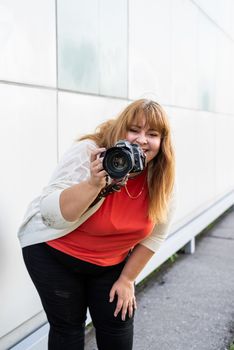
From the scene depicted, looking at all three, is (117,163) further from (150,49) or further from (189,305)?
(150,49)

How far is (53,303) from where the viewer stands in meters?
2.19

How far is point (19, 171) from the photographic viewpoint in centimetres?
268

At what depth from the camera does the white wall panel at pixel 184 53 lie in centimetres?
497

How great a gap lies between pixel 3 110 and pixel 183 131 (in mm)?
3036

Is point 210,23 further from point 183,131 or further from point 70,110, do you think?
point 70,110

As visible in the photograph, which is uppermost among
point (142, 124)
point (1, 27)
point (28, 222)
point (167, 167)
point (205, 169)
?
point (1, 27)

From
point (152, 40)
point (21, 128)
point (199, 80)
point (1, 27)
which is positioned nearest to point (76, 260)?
point (21, 128)

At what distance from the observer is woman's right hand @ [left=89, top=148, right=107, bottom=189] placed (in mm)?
1812

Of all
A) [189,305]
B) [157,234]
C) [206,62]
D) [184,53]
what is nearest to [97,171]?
[157,234]

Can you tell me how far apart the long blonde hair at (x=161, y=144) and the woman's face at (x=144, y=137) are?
16 mm

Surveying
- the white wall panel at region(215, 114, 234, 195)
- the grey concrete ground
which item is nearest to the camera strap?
the grey concrete ground

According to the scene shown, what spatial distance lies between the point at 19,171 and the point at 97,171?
97 centimetres

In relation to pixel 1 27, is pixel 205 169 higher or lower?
lower

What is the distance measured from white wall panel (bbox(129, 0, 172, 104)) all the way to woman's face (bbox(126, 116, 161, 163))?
2.01 meters
